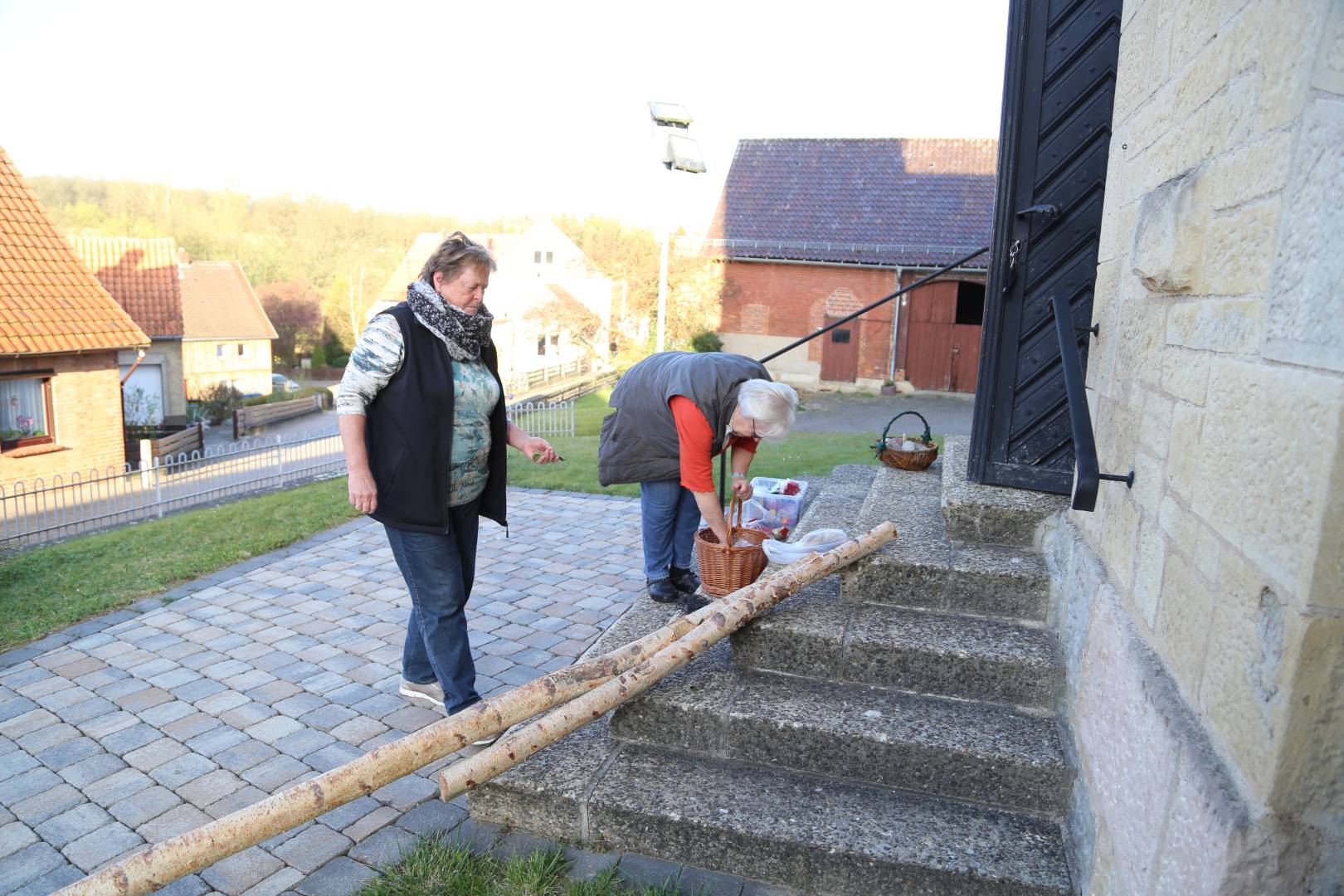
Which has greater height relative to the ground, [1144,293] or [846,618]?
[1144,293]

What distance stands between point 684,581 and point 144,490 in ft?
31.0

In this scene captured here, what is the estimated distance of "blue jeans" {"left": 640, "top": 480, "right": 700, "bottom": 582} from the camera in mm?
4387

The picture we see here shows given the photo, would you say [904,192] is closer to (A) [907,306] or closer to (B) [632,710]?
(A) [907,306]

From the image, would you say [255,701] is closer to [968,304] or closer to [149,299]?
[968,304]

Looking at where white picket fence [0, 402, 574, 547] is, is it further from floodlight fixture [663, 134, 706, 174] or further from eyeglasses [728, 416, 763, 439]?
eyeglasses [728, 416, 763, 439]

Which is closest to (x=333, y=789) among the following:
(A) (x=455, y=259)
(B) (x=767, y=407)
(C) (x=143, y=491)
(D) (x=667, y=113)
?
(A) (x=455, y=259)

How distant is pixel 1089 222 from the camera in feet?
12.6

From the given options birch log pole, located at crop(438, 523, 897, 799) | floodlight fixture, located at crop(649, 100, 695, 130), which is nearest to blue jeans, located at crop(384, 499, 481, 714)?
birch log pole, located at crop(438, 523, 897, 799)

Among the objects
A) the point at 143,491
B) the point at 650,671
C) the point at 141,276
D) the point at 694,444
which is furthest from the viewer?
the point at 141,276

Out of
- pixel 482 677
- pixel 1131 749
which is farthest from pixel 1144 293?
pixel 482 677

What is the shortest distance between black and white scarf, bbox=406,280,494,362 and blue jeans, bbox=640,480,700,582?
1.33 m

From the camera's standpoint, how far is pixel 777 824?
2.70 m

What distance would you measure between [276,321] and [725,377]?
48.5 metres

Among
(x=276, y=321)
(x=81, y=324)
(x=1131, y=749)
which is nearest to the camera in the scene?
(x=1131, y=749)
